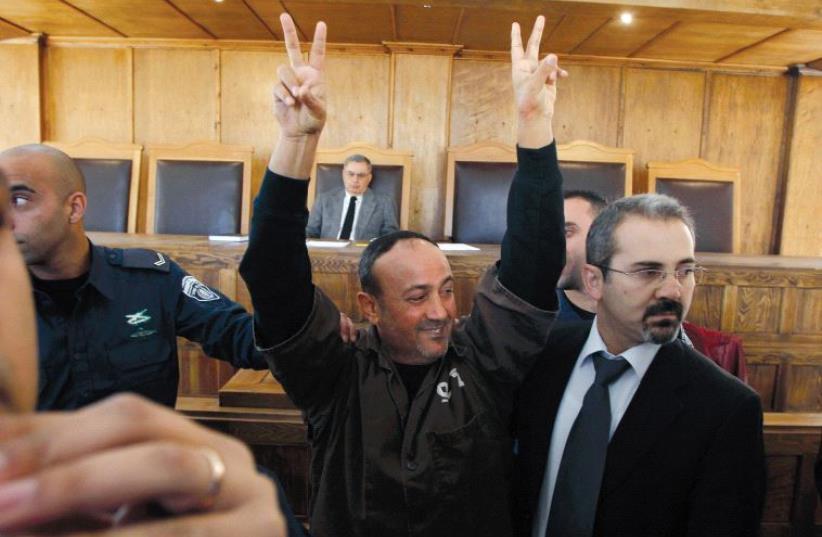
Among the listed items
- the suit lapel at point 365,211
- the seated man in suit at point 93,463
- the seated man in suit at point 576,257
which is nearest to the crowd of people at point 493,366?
the seated man in suit at point 576,257

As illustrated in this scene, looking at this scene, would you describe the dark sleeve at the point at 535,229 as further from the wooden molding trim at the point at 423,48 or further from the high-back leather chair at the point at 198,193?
the wooden molding trim at the point at 423,48

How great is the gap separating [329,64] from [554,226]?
4092 millimetres

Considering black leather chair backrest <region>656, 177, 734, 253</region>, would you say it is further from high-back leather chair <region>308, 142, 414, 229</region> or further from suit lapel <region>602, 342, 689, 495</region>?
suit lapel <region>602, 342, 689, 495</region>

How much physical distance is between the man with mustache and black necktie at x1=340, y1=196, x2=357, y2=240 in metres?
2.72

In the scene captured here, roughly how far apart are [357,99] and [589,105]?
1928 millimetres

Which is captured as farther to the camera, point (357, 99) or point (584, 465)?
point (357, 99)

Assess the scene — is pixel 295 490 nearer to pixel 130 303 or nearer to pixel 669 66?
pixel 130 303

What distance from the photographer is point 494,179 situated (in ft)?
12.8

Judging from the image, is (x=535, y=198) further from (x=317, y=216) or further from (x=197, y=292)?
(x=317, y=216)

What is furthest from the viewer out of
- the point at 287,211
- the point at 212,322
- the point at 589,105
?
the point at 589,105

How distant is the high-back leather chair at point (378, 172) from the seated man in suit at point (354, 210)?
133mm

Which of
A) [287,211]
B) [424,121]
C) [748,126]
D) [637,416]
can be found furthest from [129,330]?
[748,126]

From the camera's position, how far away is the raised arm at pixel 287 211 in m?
0.89

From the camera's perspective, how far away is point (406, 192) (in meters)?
4.12
